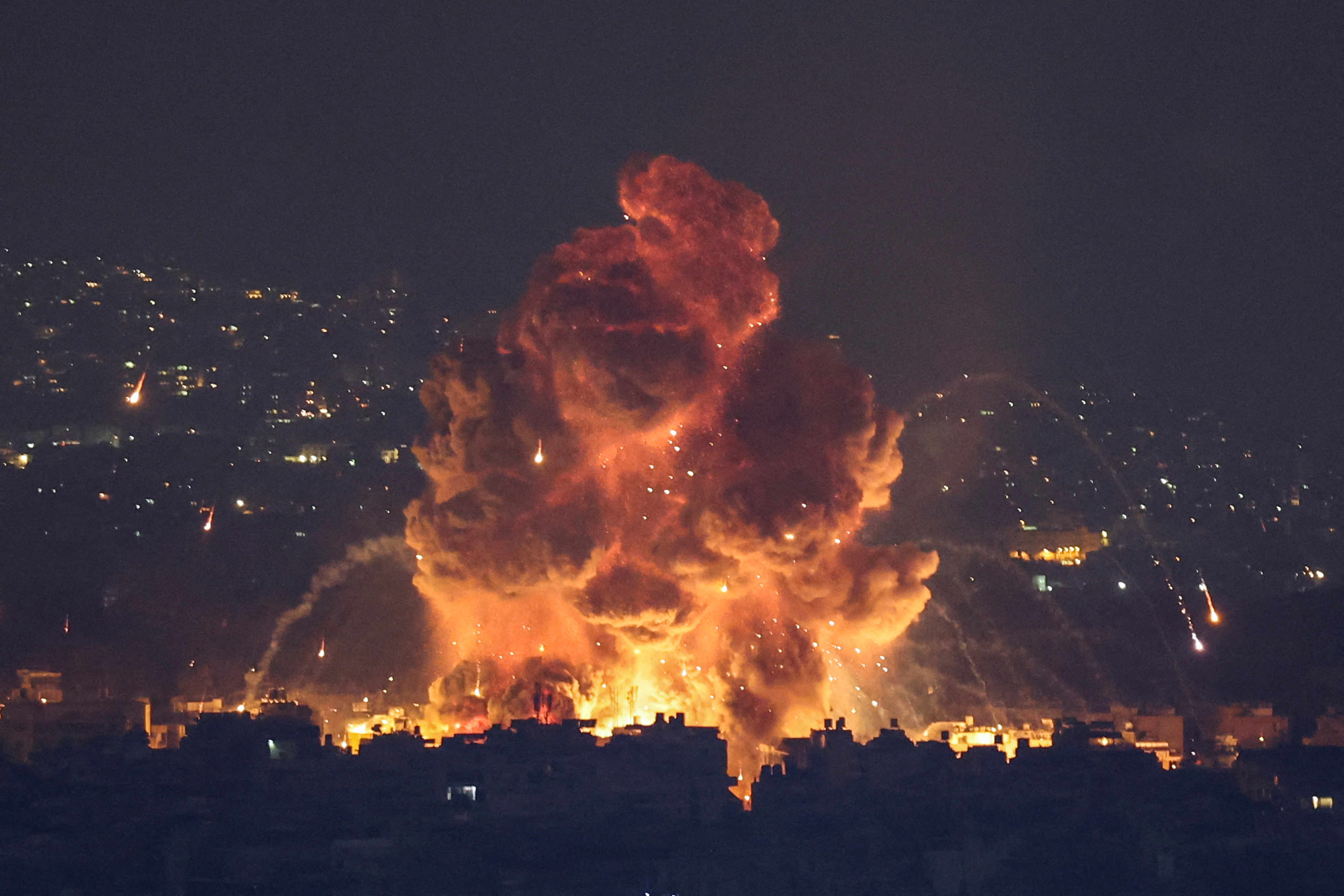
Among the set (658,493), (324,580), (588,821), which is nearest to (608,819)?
(588,821)

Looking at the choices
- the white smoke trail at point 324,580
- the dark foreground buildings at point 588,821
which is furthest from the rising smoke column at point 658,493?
the white smoke trail at point 324,580

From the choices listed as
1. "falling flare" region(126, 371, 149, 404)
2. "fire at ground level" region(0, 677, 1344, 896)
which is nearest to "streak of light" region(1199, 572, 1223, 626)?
"fire at ground level" region(0, 677, 1344, 896)

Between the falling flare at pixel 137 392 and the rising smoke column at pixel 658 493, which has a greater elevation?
the falling flare at pixel 137 392

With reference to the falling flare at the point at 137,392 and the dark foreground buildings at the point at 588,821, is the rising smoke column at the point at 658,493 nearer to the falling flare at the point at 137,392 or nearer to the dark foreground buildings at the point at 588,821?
the dark foreground buildings at the point at 588,821

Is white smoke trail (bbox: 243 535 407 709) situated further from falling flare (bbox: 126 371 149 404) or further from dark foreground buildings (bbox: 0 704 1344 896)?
falling flare (bbox: 126 371 149 404)

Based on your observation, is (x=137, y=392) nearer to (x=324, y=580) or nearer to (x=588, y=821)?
(x=324, y=580)
